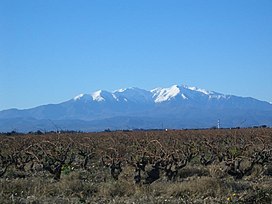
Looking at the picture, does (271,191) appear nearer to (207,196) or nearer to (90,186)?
(207,196)

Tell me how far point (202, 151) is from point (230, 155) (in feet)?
18.1

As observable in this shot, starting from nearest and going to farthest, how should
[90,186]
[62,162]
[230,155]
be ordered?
1. [90,186]
2. [62,162]
3. [230,155]

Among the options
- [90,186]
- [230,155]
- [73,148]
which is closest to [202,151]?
[230,155]

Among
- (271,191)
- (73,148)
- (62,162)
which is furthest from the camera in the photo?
(73,148)

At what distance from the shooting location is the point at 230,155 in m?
21.2

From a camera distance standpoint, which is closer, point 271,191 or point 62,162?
point 271,191

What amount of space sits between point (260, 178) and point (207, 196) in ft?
16.4

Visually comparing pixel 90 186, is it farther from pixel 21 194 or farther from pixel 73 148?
pixel 73 148

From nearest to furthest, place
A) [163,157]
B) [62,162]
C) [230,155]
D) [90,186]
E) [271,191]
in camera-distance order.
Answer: [271,191] < [90,186] < [163,157] < [62,162] < [230,155]

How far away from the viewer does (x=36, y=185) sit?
47.9 feet

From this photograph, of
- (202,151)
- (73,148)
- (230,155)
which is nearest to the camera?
(230,155)

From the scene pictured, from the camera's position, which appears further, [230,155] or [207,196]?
[230,155]

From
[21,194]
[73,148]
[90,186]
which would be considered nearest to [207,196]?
[90,186]

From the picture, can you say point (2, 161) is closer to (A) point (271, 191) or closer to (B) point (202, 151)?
(B) point (202, 151)
